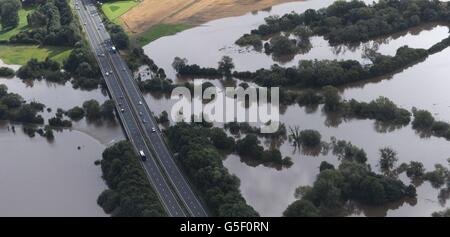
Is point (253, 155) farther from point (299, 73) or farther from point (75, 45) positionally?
point (75, 45)

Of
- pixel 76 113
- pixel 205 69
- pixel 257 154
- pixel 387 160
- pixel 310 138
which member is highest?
pixel 205 69

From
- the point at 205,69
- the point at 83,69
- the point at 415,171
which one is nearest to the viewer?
the point at 415,171

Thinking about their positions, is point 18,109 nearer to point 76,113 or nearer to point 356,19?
point 76,113

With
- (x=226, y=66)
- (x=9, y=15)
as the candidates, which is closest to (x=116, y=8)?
(x=9, y=15)

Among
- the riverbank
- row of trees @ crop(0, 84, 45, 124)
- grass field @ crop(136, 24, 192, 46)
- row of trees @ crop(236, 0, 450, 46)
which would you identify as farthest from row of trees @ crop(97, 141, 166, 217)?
the riverbank

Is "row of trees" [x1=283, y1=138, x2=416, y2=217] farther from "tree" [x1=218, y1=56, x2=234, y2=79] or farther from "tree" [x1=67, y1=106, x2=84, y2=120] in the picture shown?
"tree" [x1=67, y1=106, x2=84, y2=120]
